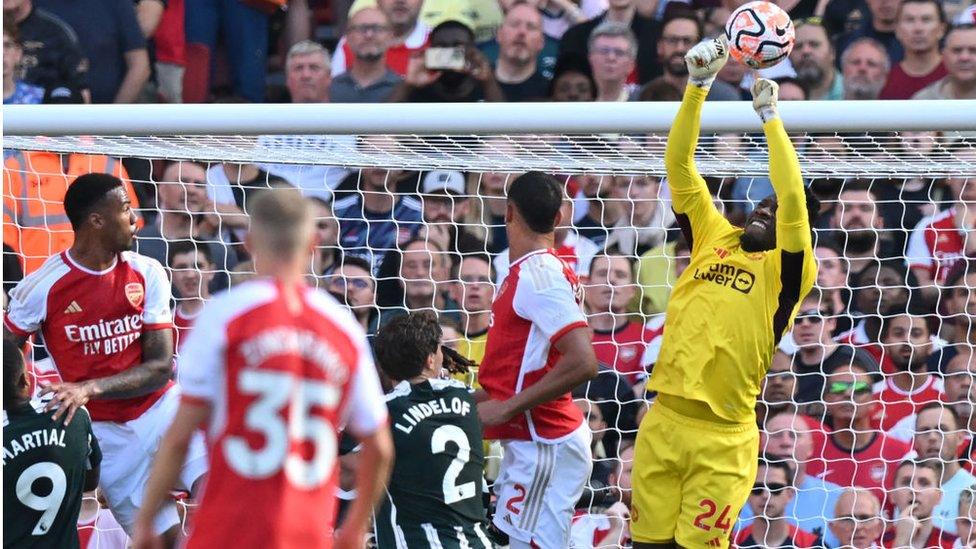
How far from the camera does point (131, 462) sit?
221 inches

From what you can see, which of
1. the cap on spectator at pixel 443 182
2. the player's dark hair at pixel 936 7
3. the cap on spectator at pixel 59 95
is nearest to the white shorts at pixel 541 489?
the cap on spectator at pixel 443 182

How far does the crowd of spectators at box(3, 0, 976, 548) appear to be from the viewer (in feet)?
22.7

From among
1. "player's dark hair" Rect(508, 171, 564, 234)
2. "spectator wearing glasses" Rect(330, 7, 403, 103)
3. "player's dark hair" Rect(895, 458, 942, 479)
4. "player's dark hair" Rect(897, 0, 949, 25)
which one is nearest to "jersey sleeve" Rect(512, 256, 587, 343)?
"player's dark hair" Rect(508, 171, 564, 234)

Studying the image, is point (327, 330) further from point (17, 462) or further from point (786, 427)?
point (786, 427)

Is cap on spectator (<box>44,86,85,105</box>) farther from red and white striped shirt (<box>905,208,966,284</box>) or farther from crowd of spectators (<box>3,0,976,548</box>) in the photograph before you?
red and white striped shirt (<box>905,208,966,284</box>)

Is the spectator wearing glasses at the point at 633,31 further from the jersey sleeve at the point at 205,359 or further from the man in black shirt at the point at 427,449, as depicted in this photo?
the jersey sleeve at the point at 205,359

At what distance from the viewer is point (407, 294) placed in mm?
7098

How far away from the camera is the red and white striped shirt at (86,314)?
5.52 meters

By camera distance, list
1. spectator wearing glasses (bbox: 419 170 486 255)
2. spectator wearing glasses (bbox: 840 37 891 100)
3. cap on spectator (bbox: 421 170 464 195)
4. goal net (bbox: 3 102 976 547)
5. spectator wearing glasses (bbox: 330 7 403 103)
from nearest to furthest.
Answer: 1. goal net (bbox: 3 102 976 547)
2. spectator wearing glasses (bbox: 419 170 486 255)
3. cap on spectator (bbox: 421 170 464 195)
4. spectator wearing glasses (bbox: 840 37 891 100)
5. spectator wearing glasses (bbox: 330 7 403 103)

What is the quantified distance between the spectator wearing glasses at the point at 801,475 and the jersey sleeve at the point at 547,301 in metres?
1.99

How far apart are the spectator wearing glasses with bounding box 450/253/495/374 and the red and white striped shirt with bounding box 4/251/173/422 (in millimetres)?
1891

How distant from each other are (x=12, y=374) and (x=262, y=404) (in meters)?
1.57

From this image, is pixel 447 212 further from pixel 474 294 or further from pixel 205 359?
pixel 205 359

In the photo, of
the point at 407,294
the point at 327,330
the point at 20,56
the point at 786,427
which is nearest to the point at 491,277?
the point at 407,294
